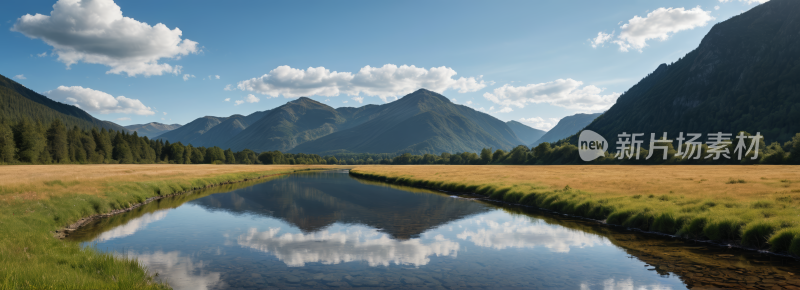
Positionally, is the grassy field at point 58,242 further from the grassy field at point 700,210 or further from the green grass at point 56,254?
the grassy field at point 700,210

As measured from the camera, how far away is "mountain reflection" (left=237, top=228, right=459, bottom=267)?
20.4 metres

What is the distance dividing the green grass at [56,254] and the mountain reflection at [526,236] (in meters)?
18.8

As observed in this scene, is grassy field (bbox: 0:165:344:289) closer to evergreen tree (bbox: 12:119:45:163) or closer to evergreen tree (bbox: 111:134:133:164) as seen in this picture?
evergreen tree (bbox: 12:119:45:163)

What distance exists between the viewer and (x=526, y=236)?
26.2m

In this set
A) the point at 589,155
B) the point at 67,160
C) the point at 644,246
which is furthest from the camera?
the point at 589,155

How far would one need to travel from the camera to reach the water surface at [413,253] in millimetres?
16422

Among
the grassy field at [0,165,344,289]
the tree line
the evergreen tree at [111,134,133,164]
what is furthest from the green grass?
the evergreen tree at [111,134,133,164]

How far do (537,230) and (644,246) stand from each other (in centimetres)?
735

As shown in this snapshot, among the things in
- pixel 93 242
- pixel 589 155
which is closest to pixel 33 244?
pixel 93 242

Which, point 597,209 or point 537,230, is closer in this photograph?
point 537,230

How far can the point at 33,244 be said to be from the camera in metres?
17.4

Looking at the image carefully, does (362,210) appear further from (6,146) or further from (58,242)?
(6,146)

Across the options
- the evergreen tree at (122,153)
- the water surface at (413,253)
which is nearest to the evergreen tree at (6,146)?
the evergreen tree at (122,153)

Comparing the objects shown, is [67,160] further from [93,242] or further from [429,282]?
[429,282]
